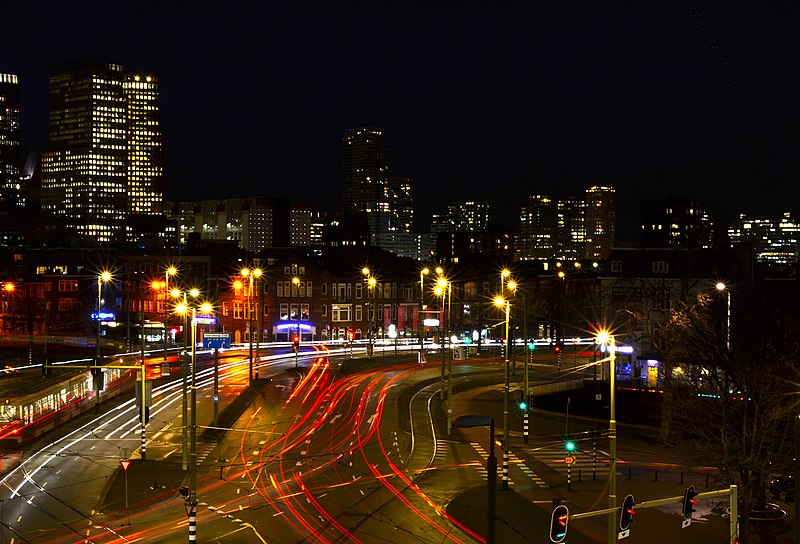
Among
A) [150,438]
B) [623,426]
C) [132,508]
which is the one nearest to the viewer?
[132,508]

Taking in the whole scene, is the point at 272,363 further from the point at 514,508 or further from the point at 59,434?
the point at 514,508

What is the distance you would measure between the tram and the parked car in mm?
30914

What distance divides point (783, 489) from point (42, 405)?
38.6m

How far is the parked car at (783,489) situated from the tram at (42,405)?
30.9 metres

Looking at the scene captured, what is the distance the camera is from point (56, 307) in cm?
12562

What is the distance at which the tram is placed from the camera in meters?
50.4

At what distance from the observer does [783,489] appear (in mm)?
38938

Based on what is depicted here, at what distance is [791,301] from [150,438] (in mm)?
40059

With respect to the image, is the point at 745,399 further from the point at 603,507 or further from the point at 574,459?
the point at 574,459

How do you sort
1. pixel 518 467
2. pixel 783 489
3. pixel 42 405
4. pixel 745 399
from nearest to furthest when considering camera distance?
pixel 745 399 < pixel 783 489 < pixel 518 467 < pixel 42 405

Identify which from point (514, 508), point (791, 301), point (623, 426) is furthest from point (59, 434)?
point (791, 301)

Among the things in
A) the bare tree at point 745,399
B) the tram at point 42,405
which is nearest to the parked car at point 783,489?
the bare tree at point 745,399

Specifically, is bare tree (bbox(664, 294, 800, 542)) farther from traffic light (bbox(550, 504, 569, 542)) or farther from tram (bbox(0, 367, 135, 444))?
tram (bbox(0, 367, 135, 444))

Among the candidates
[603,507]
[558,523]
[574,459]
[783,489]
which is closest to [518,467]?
[574,459]
